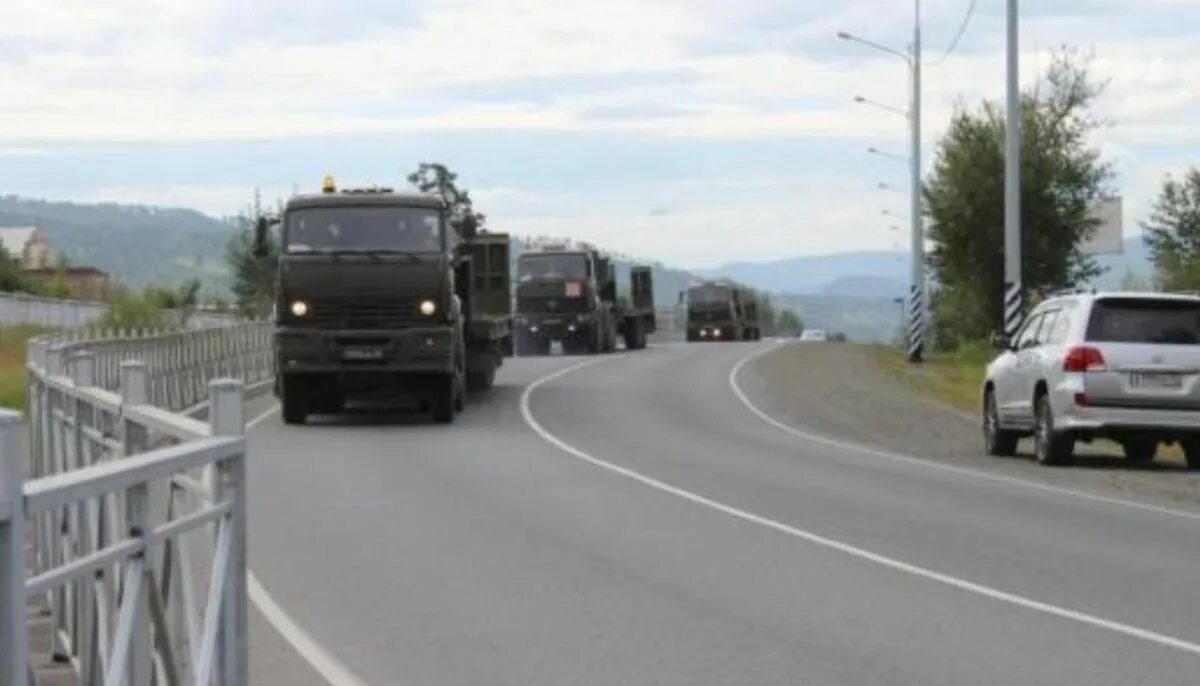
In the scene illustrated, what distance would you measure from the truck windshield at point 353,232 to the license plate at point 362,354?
1.28 metres

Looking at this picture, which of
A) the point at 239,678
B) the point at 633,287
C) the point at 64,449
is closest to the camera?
the point at 239,678

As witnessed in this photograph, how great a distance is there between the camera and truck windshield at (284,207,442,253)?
29.6m

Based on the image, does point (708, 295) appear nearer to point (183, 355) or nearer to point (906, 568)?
point (183, 355)

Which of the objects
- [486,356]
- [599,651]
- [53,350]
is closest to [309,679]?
[599,651]

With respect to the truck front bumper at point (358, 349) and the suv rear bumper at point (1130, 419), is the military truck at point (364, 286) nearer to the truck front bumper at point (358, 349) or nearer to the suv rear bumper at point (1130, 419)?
the truck front bumper at point (358, 349)

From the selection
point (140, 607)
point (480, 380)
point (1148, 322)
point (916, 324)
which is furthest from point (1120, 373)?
point (916, 324)

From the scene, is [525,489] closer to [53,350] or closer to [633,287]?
[53,350]

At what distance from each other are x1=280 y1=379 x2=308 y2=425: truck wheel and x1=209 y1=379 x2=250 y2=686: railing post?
22994 millimetres

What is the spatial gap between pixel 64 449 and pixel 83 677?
3.86 meters

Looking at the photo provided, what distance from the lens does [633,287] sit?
75500 mm

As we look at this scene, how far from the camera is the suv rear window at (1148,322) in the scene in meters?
23.7

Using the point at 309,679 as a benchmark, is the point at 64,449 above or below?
above

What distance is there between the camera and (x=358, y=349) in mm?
29688

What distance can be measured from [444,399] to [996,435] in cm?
778
